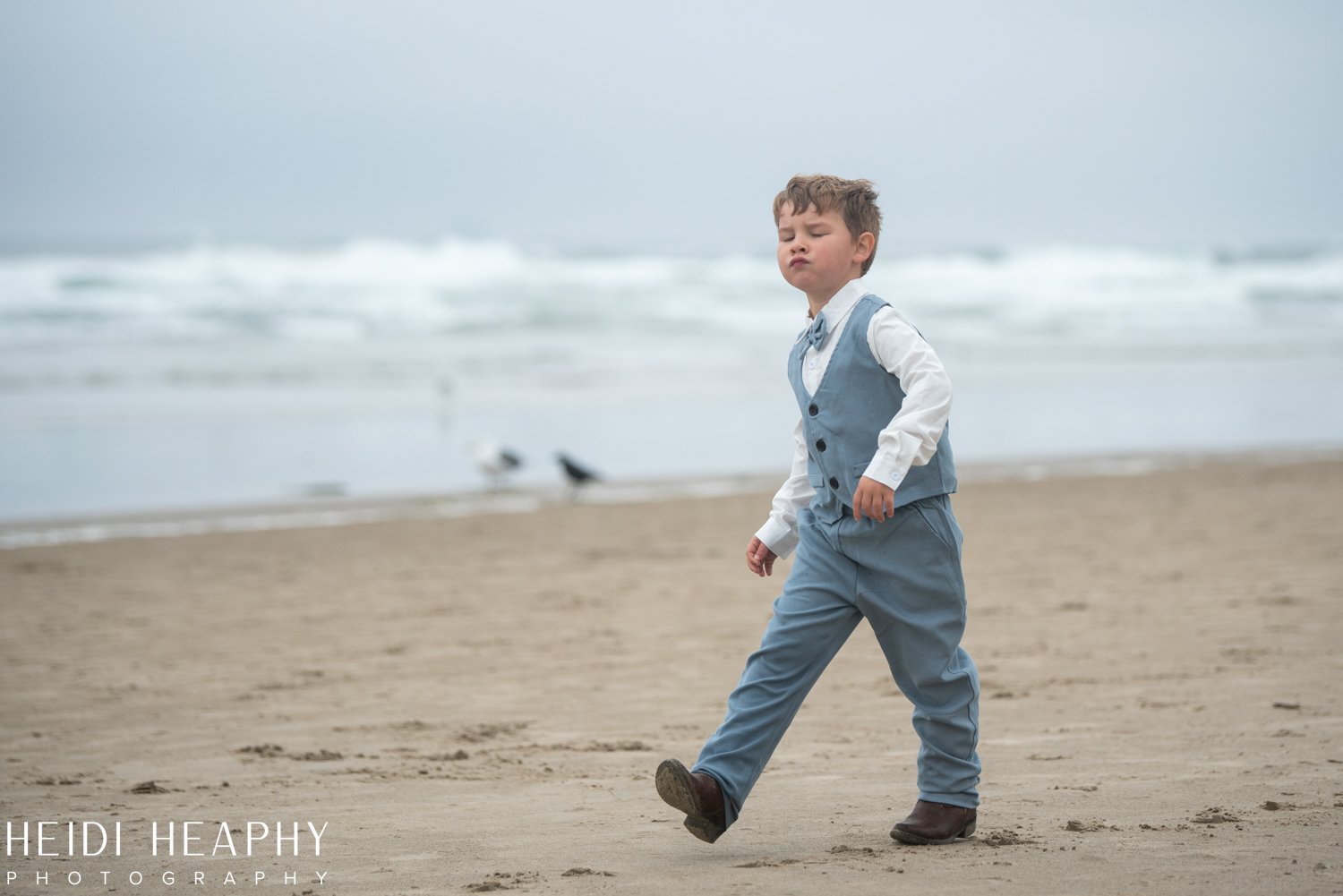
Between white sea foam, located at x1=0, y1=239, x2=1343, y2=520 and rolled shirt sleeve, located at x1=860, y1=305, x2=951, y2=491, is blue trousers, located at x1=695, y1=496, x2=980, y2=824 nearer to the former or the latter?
rolled shirt sleeve, located at x1=860, y1=305, x2=951, y2=491

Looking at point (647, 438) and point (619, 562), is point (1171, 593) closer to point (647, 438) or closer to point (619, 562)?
point (619, 562)

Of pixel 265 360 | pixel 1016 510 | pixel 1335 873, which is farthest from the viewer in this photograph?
pixel 265 360

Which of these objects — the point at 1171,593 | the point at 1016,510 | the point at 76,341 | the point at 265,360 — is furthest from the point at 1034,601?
the point at 76,341

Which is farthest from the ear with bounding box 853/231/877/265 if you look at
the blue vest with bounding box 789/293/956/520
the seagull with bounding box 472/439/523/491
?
the seagull with bounding box 472/439/523/491

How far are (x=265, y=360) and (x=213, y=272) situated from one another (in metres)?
10.7

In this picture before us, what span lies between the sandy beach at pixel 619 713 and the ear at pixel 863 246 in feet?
4.38

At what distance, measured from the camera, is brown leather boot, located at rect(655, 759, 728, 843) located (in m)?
2.89

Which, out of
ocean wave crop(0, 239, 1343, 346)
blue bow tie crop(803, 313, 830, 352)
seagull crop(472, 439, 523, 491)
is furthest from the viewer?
ocean wave crop(0, 239, 1343, 346)

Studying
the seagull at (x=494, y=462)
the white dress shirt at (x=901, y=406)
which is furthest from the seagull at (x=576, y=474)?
the white dress shirt at (x=901, y=406)

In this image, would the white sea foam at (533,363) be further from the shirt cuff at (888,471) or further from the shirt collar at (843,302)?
the shirt cuff at (888,471)

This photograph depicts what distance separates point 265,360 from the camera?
1991cm

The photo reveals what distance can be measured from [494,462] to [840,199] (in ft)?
25.7

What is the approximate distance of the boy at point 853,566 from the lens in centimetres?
292

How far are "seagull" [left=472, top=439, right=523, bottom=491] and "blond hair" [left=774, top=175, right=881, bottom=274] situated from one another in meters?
7.73
